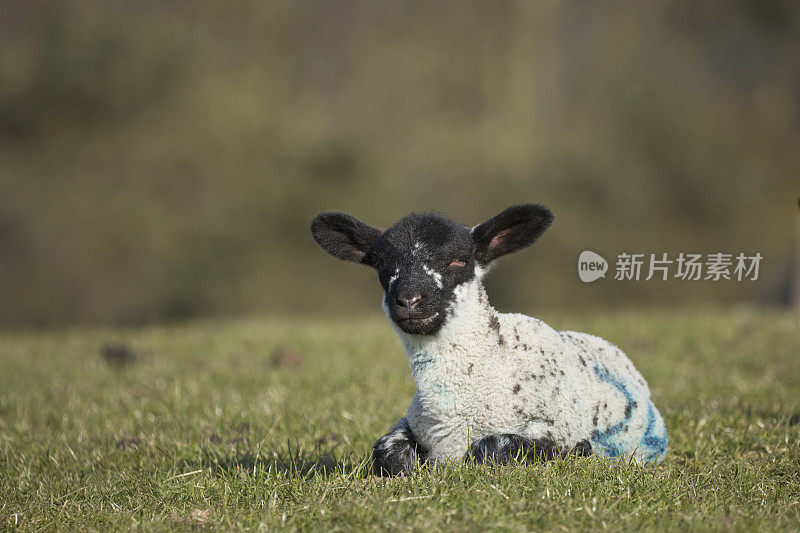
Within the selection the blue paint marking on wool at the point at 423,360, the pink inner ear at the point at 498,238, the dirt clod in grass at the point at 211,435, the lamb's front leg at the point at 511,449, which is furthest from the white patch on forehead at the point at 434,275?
the dirt clod in grass at the point at 211,435

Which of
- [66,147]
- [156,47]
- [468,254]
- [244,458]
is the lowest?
[244,458]

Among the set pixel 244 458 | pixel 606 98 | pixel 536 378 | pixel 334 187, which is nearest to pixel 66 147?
pixel 334 187

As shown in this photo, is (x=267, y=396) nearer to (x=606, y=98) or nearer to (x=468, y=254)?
(x=468, y=254)

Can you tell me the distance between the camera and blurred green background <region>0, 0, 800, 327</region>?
22.7m

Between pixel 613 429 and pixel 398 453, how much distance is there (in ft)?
4.38

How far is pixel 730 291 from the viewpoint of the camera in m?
26.2

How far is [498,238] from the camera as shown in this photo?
5.22m

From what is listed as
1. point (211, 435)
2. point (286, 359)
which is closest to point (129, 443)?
point (211, 435)

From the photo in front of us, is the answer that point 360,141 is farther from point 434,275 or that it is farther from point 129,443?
point 434,275

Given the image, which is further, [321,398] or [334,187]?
[334,187]

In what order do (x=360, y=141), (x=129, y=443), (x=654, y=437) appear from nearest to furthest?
Answer: (x=654, y=437) → (x=129, y=443) → (x=360, y=141)

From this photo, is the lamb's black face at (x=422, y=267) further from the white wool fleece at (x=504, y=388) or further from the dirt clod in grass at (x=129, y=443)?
the dirt clod in grass at (x=129, y=443)

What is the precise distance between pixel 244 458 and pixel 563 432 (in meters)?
2.27

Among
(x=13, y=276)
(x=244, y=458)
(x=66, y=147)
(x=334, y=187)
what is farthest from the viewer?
(x=334, y=187)
